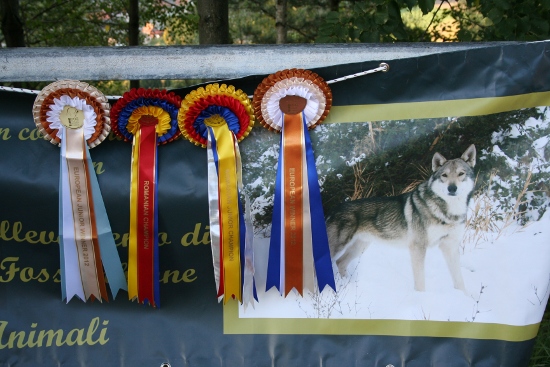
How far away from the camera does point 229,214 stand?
2268 millimetres

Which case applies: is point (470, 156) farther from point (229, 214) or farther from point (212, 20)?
point (212, 20)

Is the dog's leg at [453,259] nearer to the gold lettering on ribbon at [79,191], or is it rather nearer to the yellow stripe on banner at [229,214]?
the yellow stripe on banner at [229,214]

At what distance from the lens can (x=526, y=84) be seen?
7.37ft

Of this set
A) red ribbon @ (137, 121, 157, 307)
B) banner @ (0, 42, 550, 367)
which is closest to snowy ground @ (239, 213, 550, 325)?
banner @ (0, 42, 550, 367)

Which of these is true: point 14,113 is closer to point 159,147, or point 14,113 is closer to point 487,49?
point 159,147

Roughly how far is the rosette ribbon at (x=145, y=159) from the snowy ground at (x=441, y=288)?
0.39m

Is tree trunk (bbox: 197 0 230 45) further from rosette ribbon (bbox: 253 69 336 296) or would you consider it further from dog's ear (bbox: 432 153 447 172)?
dog's ear (bbox: 432 153 447 172)

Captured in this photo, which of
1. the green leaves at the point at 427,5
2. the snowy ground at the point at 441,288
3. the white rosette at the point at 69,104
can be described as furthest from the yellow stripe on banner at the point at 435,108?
the green leaves at the point at 427,5

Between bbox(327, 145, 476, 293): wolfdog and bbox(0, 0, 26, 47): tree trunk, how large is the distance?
4601 millimetres

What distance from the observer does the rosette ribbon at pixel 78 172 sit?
230 cm

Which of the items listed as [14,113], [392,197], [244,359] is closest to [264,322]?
[244,359]

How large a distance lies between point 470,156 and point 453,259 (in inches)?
14.8

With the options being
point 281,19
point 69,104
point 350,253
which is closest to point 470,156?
point 350,253

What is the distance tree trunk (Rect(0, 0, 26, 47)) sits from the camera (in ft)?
19.1
